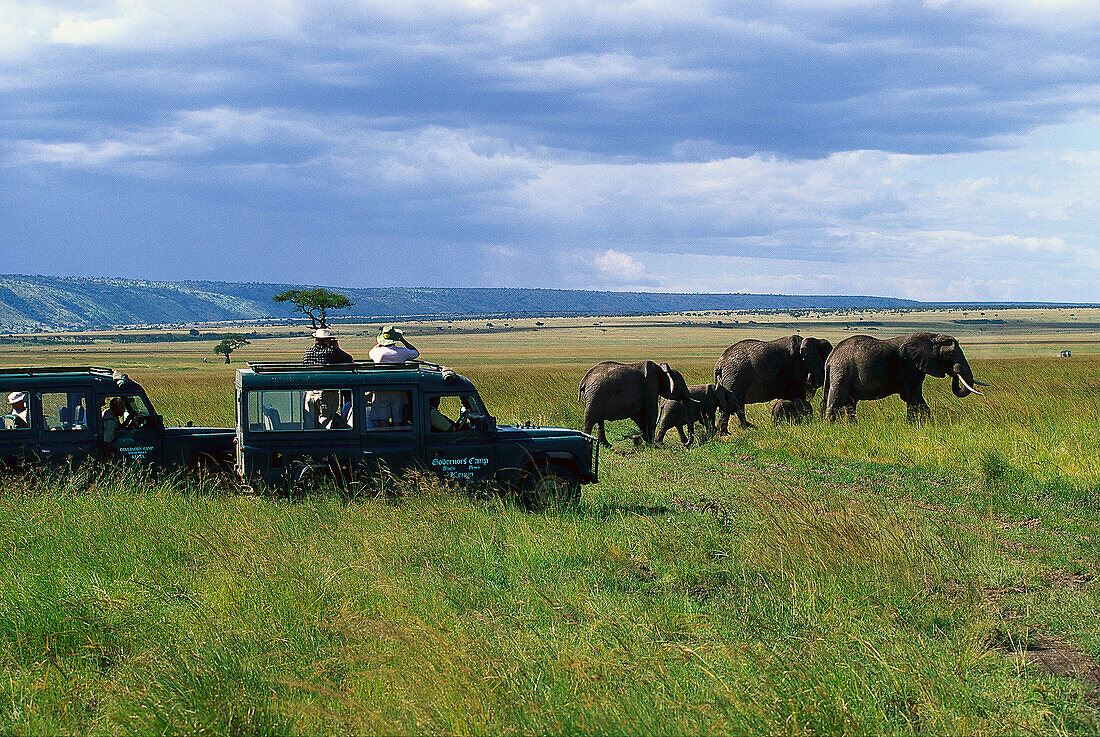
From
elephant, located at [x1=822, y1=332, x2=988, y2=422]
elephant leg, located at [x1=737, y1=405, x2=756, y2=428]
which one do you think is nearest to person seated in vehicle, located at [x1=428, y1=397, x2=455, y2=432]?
elephant leg, located at [x1=737, y1=405, x2=756, y2=428]

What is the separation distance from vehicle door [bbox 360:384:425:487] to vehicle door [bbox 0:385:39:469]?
3.86 m

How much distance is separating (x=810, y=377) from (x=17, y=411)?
16095 mm

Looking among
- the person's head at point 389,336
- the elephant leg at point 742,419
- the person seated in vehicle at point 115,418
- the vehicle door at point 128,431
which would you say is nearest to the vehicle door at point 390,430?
the person's head at point 389,336

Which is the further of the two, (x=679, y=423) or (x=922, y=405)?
(x=922, y=405)

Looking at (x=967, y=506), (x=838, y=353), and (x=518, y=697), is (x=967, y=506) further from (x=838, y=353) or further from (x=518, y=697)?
(x=838, y=353)

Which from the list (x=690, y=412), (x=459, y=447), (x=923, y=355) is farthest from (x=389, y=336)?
(x=923, y=355)

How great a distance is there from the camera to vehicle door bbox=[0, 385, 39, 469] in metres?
11.5

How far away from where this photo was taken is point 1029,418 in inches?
804

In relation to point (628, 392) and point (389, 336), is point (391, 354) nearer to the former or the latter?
point (389, 336)

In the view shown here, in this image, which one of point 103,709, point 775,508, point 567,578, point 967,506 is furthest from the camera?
point 967,506

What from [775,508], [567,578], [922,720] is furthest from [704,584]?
[922,720]

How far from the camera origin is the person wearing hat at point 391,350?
12.4m

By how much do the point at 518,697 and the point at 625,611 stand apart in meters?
1.73

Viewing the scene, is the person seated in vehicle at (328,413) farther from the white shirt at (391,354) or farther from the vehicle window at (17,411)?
the vehicle window at (17,411)
